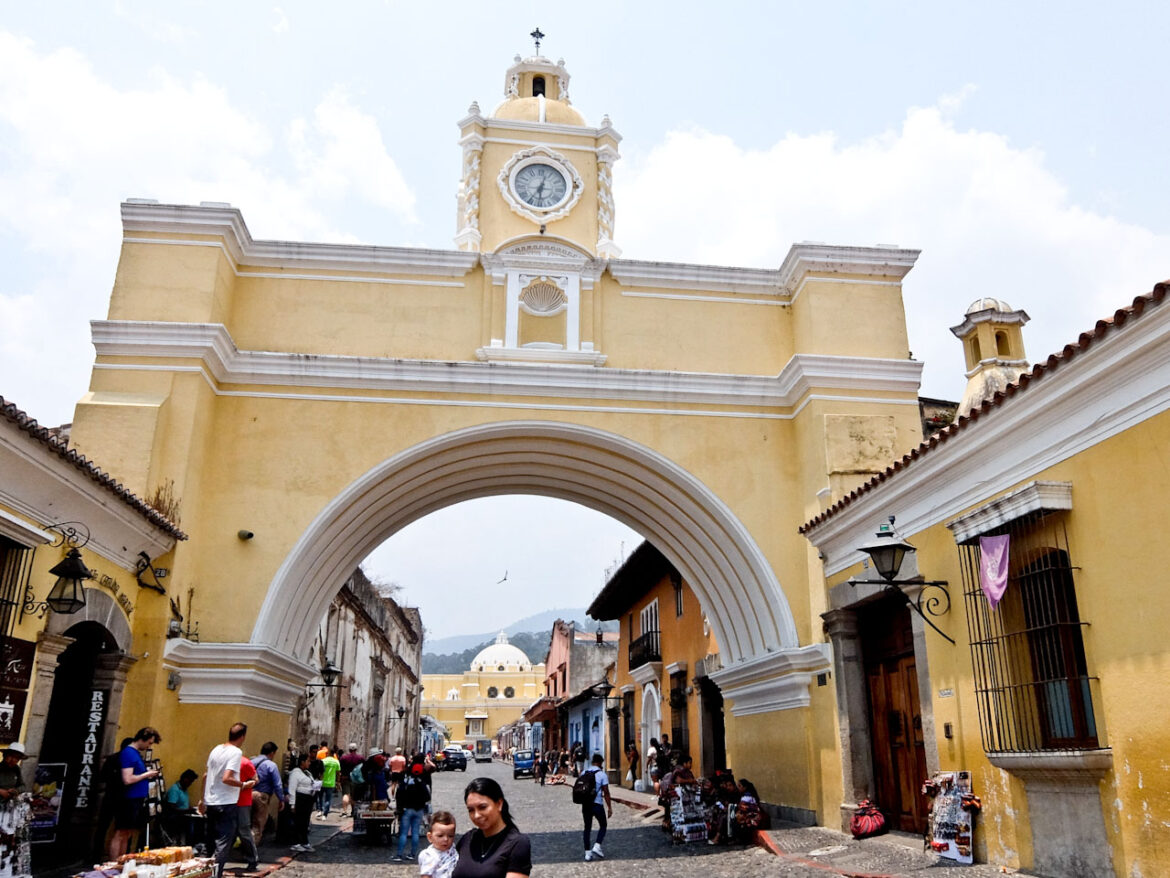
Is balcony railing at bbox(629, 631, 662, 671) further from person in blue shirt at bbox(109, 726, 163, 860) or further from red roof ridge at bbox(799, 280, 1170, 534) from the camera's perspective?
person in blue shirt at bbox(109, 726, 163, 860)

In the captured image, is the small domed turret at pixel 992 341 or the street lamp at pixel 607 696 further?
the street lamp at pixel 607 696

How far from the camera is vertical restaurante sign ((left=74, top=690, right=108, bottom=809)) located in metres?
8.91

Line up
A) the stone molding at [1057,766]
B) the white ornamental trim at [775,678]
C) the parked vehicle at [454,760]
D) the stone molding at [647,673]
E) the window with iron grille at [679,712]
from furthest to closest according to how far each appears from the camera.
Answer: the parked vehicle at [454,760] < the stone molding at [647,673] < the window with iron grille at [679,712] < the white ornamental trim at [775,678] < the stone molding at [1057,766]

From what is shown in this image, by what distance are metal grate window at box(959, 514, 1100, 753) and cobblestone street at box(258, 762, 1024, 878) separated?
1128mm

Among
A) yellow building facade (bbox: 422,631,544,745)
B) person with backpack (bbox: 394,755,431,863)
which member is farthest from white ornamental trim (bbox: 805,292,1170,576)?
yellow building facade (bbox: 422,631,544,745)

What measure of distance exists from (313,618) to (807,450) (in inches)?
268

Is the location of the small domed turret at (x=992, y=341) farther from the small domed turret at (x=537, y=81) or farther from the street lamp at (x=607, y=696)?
the street lamp at (x=607, y=696)

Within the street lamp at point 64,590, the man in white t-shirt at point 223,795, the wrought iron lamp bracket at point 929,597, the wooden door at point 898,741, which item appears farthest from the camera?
the wooden door at point 898,741

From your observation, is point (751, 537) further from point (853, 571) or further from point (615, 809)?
point (615, 809)

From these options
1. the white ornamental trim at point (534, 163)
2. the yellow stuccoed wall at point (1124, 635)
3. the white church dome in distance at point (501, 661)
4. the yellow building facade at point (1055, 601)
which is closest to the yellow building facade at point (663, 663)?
the white ornamental trim at point (534, 163)

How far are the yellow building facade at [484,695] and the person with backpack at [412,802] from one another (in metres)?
61.4

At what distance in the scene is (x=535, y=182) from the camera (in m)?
14.0

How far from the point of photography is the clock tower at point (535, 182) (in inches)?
543

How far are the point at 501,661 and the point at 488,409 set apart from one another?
223ft
